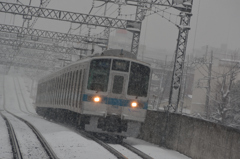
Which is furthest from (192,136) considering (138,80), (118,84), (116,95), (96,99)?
(96,99)

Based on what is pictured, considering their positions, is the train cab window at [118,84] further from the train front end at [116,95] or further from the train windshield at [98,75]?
the train windshield at [98,75]

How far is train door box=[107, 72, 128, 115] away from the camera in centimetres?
1417

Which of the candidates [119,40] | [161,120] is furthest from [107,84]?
[119,40]

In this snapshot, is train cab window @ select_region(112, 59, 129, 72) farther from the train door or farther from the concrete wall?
the concrete wall

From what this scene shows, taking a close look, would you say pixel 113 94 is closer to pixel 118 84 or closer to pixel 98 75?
pixel 118 84

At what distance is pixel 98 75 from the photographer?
14.3 meters

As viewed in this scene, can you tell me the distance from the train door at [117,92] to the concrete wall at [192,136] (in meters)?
1.94

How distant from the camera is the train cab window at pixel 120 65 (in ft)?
47.2

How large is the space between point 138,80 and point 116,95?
0.93 meters

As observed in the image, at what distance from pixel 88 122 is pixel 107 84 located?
138 cm

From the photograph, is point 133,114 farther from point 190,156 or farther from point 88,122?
point 190,156

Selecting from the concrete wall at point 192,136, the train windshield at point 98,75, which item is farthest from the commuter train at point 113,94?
the concrete wall at point 192,136

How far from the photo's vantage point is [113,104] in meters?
14.2

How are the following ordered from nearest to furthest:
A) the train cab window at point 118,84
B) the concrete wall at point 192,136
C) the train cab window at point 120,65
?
the concrete wall at point 192,136
the train cab window at point 118,84
the train cab window at point 120,65
